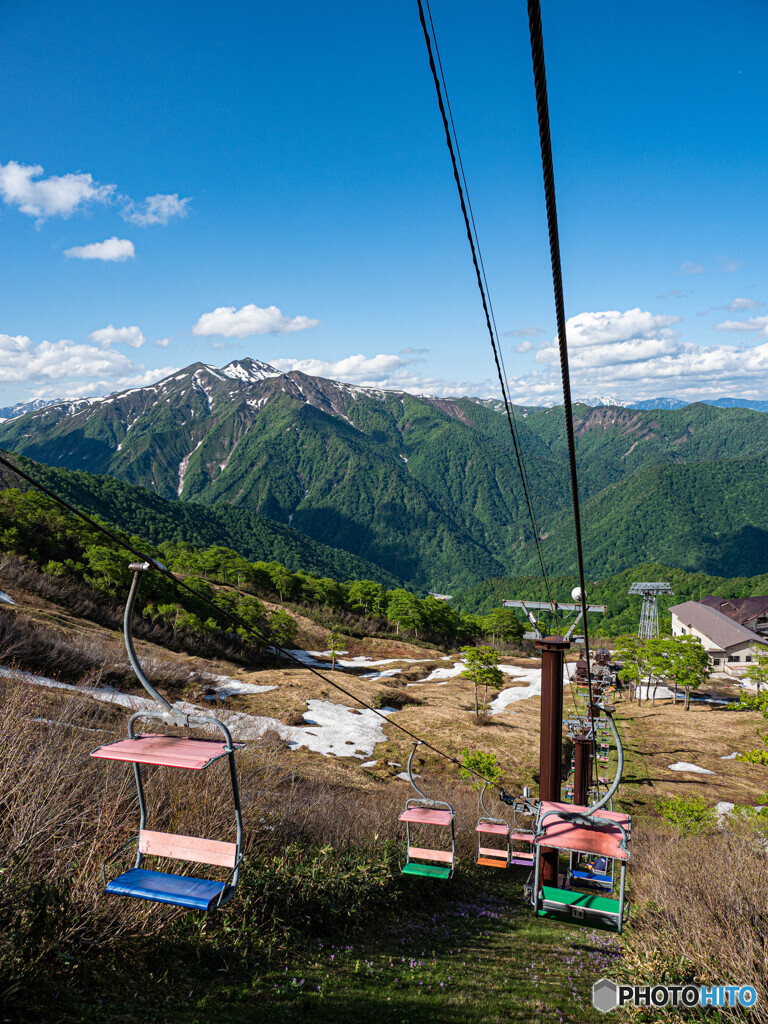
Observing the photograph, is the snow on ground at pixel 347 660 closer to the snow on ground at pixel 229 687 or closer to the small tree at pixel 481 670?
the small tree at pixel 481 670

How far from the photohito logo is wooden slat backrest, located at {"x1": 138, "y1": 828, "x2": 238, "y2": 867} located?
8063 millimetres

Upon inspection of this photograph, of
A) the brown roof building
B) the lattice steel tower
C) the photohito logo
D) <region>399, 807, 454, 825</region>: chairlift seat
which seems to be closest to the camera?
the photohito logo

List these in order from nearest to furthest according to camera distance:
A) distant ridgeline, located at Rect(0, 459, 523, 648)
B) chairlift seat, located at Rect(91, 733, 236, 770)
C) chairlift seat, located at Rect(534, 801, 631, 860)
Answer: chairlift seat, located at Rect(91, 733, 236, 770), chairlift seat, located at Rect(534, 801, 631, 860), distant ridgeline, located at Rect(0, 459, 523, 648)

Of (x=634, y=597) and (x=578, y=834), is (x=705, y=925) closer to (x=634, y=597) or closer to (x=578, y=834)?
(x=578, y=834)

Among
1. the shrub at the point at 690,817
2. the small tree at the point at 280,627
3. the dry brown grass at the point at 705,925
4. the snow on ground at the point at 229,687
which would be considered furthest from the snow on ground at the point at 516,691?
the dry brown grass at the point at 705,925

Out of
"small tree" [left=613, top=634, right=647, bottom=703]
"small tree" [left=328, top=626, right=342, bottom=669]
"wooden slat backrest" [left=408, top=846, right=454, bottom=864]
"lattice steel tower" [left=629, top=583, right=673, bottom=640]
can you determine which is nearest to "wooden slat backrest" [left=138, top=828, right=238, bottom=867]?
"wooden slat backrest" [left=408, top=846, right=454, bottom=864]

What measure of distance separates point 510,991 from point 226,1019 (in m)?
5.49

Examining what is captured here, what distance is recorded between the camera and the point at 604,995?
10242 millimetres

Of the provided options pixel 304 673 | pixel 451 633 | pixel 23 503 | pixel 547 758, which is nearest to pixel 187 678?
pixel 304 673

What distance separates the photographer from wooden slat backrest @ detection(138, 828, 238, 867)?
5.75 meters

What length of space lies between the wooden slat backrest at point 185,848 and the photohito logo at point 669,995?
26.5 feet

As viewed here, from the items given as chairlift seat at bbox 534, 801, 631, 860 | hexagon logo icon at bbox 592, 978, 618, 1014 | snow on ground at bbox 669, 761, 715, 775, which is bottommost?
snow on ground at bbox 669, 761, 715, 775

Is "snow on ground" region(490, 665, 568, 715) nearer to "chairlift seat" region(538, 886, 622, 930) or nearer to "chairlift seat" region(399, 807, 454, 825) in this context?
"chairlift seat" region(399, 807, 454, 825)

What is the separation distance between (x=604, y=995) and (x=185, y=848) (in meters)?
9.09
